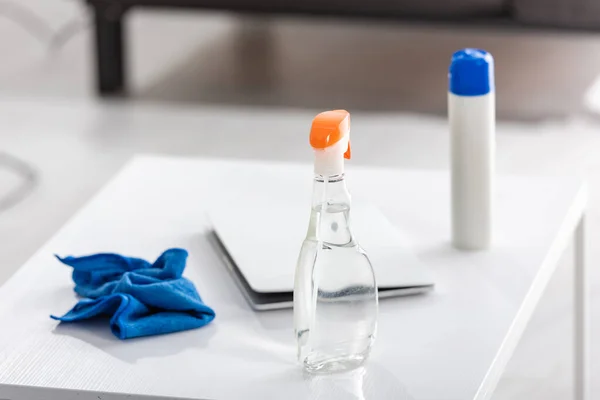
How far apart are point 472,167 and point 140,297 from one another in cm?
41

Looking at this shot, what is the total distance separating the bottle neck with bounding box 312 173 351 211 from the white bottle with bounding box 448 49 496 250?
306 millimetres

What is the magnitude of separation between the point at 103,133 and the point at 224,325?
1.83 m

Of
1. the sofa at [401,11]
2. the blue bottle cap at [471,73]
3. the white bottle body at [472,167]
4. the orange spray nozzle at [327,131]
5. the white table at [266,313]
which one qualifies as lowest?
the white table at [266,313]

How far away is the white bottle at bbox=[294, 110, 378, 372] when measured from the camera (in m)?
0.99

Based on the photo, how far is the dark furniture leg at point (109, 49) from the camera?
3074 mm

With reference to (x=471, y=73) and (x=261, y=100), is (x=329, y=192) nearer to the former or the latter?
(x=471, y=73)

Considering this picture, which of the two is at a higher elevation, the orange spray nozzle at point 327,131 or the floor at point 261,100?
the orange spray nozzle at point 327,131

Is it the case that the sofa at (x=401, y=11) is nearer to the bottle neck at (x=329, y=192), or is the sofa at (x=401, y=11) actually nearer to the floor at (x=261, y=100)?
the floor at (x=261, y=100)

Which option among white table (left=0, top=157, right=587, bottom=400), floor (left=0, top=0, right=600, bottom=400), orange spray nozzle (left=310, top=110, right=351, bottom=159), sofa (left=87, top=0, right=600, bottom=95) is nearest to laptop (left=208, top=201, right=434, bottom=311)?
white table (left=0, top=157, right=587, bottom=400)

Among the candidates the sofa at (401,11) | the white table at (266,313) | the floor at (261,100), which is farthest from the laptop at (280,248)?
the sofa at (401,11)

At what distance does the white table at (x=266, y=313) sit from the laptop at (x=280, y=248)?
0.02 metres

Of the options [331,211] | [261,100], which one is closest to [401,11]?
[261,100]

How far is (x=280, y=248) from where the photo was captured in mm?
1271

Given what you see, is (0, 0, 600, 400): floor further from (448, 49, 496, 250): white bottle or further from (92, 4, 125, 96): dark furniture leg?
(448, 49, 496, 250): white bottle
